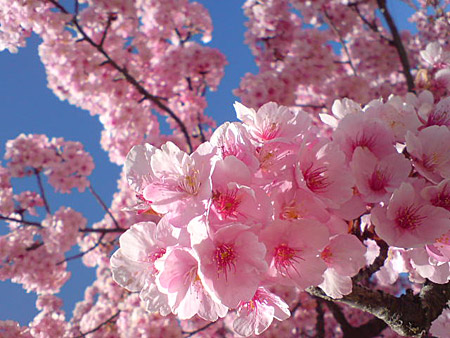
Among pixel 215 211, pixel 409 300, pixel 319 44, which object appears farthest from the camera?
pixel 319 44

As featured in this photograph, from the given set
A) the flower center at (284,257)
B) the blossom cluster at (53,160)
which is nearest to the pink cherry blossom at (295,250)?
the flower center at (284,257)

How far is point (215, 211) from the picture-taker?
30.2 inches

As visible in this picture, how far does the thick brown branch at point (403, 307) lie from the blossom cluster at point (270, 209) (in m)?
0.35

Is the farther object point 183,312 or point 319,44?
point 319,44

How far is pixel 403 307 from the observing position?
1317 millimetres

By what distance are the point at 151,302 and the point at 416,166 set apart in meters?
0.76

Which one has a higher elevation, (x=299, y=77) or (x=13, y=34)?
(x=13, y=34)

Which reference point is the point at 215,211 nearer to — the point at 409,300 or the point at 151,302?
the point at 151,302

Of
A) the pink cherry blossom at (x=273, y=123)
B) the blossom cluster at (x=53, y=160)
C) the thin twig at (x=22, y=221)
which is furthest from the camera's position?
the blossom cluster at (x=53, y=160)

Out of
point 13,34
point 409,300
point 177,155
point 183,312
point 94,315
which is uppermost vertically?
point 13,34

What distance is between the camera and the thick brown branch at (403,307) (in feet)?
4.21

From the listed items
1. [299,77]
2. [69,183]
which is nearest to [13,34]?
Answer: [69,183]

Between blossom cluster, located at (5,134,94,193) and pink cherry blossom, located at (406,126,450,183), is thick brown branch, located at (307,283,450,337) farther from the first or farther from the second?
blossom cluster, located at (5,134,94,193)

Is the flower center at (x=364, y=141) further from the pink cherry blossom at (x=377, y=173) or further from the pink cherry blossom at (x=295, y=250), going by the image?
the pink cherry blossom at (x=295, y=250)
